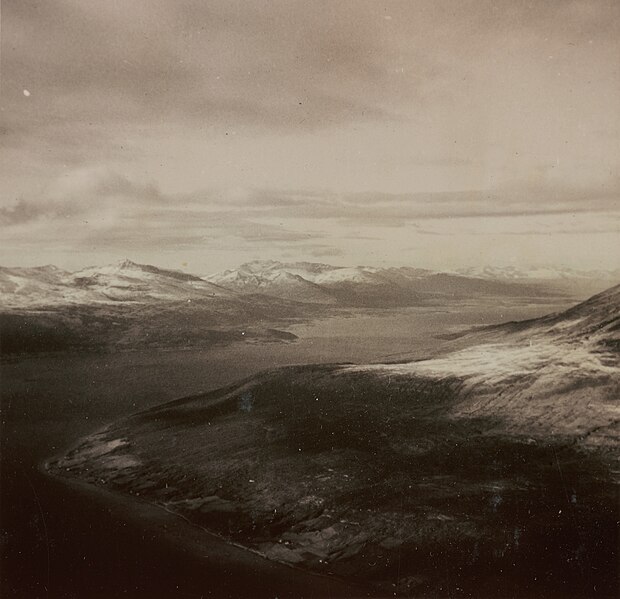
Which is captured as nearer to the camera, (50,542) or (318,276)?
(50,542)

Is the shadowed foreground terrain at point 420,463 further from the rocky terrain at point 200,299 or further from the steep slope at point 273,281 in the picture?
the steep slope at point 273,281

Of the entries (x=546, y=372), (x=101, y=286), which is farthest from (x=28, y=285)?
(x=546, y=372)

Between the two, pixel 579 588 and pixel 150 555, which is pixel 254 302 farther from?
pixel 579 588

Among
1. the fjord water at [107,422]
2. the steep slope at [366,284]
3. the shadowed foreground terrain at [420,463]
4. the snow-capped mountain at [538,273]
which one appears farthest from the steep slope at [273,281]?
the snow-capped mountain at [538,273]

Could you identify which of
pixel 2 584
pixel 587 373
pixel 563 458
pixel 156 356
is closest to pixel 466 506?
pixel 563 458

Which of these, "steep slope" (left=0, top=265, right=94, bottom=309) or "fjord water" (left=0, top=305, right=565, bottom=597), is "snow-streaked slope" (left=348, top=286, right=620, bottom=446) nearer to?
"fjord water" (left=0, top=305, right=565, bottom=597)

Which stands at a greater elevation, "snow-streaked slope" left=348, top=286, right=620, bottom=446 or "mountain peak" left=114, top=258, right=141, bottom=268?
"mountain peak" left=114, top=258, right=141, bottom=268

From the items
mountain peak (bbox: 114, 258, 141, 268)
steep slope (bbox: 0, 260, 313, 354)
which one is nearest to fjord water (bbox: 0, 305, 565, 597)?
steep slope (bbox: 0, 260, 313, 354)
